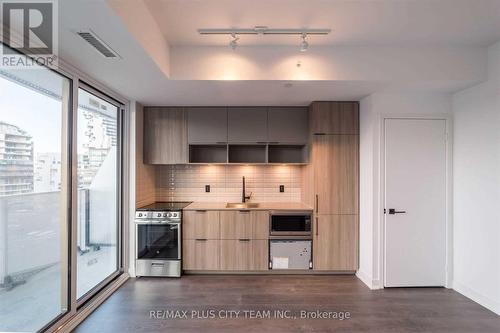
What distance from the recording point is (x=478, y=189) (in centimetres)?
296

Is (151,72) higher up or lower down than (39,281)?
higher up

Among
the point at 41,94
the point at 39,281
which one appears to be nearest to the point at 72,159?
the point at 41,94

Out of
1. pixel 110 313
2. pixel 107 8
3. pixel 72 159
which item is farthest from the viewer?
pixel 110 313

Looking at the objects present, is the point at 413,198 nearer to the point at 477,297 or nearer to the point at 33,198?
the point at 477,297

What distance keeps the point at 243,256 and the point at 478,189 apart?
9.43ft

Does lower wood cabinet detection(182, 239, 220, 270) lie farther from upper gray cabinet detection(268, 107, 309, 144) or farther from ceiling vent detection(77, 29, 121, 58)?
ceiling vent detection(77, 29, 121, 58)

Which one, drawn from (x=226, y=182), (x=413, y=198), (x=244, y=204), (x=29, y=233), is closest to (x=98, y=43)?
(x=29, y=233)

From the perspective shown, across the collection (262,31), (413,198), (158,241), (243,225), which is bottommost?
(158,241)

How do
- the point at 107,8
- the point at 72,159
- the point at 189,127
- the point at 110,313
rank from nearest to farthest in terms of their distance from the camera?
the point at 107,8 < the point at 72,159 < the point at 110,313 < the point at 189,127

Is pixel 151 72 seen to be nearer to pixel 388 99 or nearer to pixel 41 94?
pixel 41 94

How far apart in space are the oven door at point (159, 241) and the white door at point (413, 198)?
2.70 metres

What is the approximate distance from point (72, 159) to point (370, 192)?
3287mm

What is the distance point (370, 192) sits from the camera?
3.32m

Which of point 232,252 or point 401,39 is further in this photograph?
point 232,252
